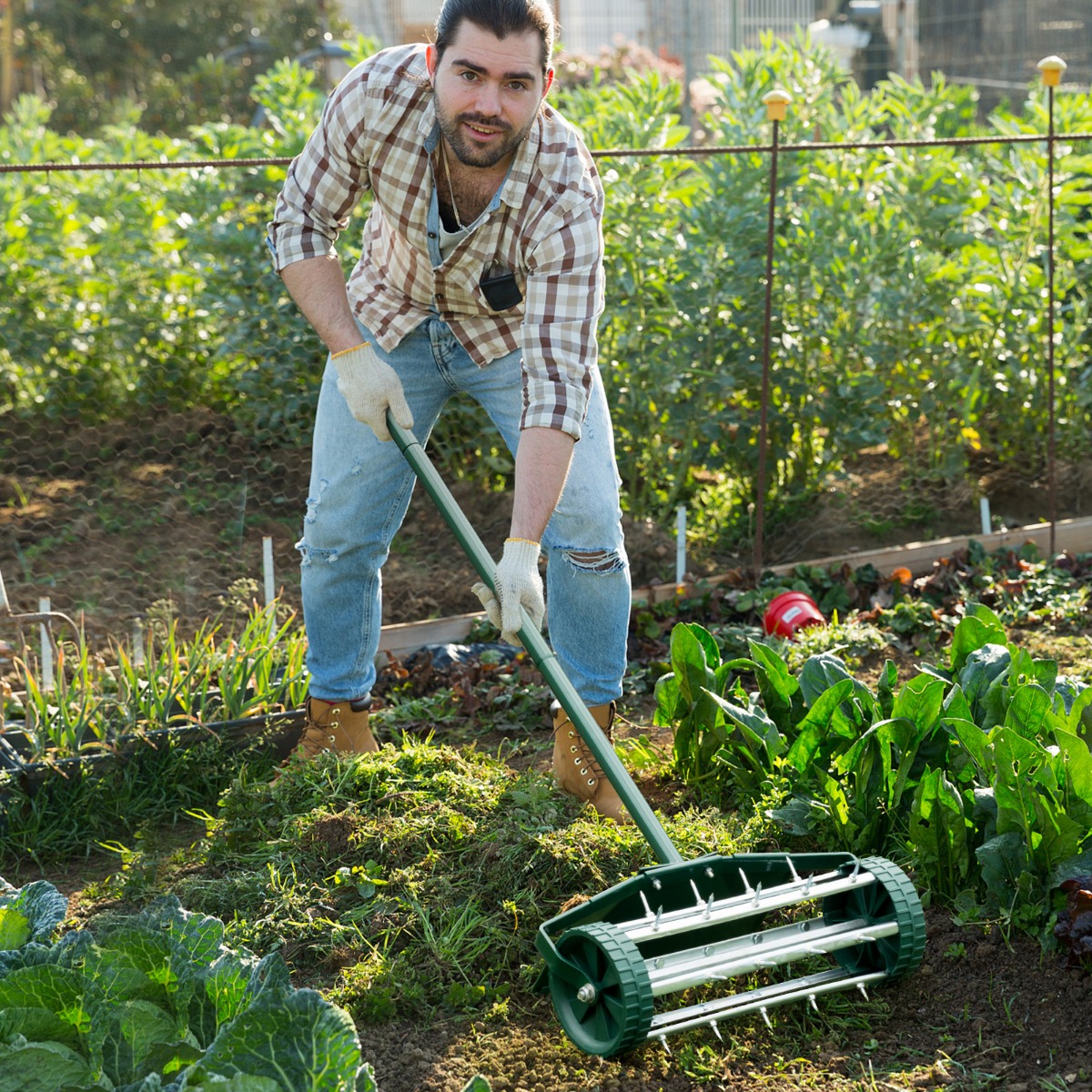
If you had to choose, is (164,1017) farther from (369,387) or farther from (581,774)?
(369,387)

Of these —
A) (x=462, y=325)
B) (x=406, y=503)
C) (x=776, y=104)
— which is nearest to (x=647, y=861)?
(x=406, y=503)

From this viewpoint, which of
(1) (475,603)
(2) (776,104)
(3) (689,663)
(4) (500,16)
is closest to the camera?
(4) (500,16)

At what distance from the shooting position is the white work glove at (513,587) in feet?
8.43

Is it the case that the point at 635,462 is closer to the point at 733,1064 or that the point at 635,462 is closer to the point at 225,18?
the point at 733,1064

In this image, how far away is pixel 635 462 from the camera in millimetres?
4805

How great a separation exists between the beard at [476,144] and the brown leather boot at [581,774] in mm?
1185

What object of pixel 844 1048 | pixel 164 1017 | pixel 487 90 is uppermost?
pixel 487 90

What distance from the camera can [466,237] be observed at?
272 centimetres

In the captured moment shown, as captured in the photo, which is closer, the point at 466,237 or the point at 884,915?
the point at 884,915

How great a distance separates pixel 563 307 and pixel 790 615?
1644 millimetres

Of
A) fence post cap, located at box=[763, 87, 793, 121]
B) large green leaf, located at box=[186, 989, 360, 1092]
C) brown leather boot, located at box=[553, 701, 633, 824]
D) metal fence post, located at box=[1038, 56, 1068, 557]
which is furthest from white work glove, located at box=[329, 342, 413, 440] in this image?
metal fence post, located at box=[1038, 56, 1068, 557]

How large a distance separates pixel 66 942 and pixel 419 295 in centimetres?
156

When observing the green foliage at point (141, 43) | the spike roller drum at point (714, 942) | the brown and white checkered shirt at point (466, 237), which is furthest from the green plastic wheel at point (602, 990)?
the green foliage at point (141, 43)

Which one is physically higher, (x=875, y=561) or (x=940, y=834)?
(x=940, y=834)
